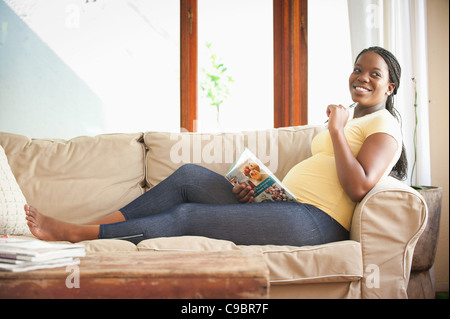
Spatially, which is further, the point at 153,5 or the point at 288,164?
the point at 153,5

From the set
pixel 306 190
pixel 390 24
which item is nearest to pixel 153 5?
pixel 390 24

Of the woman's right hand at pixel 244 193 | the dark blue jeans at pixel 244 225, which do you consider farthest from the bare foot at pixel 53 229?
the woman's right hand at pixel 244 193

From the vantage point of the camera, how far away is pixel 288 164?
192 centimetres

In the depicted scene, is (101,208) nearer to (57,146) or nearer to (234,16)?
(57,146)

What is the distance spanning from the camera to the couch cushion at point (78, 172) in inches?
73.5

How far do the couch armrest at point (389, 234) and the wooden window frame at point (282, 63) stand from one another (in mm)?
1703

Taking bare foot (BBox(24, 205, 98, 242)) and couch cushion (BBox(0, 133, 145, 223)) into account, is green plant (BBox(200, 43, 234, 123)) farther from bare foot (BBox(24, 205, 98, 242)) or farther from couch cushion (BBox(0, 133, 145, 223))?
bare foot (BBox(24, 205, 98, 242))

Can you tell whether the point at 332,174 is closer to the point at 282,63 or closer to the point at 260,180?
the point at 260,180

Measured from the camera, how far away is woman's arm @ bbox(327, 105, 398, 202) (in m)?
1.36

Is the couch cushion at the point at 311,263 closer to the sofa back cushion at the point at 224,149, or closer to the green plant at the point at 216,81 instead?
the sofa back cushion at the point at 224,149

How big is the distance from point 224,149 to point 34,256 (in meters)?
1.26

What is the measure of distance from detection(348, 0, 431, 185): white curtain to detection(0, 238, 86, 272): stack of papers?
1999 millimetres

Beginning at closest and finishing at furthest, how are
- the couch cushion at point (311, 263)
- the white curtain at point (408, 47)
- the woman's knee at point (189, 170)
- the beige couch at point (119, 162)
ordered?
the couch cushion at point (311, 263)
the woman's knee at point (189, 170)
the beige couch at point (119, 162)
the white curtain at point (408, 47)
